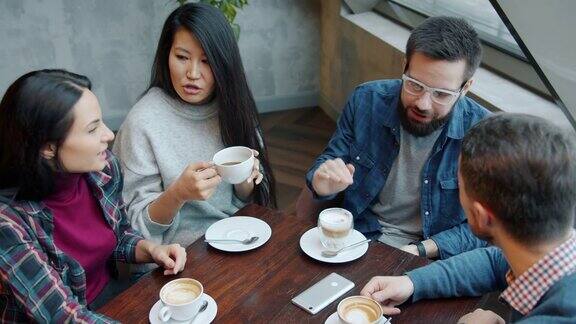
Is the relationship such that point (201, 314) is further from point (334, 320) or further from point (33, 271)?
point (33, 271)

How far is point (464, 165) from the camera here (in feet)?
3.56

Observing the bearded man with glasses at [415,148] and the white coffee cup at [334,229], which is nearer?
the white coffee cup at [334,229]

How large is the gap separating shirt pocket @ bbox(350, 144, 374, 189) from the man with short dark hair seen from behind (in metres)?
0.75

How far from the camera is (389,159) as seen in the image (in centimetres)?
184

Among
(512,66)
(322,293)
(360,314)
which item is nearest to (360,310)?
(360,314)

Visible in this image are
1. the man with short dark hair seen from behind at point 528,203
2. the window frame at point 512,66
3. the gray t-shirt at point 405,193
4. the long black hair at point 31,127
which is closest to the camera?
the man with short dark hair seen from behind at point 528,203

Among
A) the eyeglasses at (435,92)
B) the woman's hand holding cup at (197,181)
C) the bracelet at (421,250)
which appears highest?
the eyeglasses at (435,92)

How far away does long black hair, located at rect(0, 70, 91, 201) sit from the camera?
1.27 meters

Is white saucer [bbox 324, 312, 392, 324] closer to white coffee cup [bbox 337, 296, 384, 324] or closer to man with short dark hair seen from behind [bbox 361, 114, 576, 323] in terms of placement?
white coffee cup [bbox 337, 296, 384, 324]

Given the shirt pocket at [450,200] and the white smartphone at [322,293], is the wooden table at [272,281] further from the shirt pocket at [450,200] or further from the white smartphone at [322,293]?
the shirt pocket at [450,200]

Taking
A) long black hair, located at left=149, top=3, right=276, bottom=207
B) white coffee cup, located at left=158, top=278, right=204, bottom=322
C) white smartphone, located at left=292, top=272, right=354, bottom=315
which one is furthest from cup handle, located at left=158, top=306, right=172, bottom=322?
long black hair, located at left=149, top=3, right=276, bottom=207

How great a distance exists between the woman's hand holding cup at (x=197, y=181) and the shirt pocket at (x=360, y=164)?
552 mm

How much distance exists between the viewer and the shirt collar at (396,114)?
1741mm

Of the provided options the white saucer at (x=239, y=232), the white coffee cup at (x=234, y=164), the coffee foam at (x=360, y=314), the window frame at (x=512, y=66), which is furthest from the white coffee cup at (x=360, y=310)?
the window frame at (x=512, y=66)
